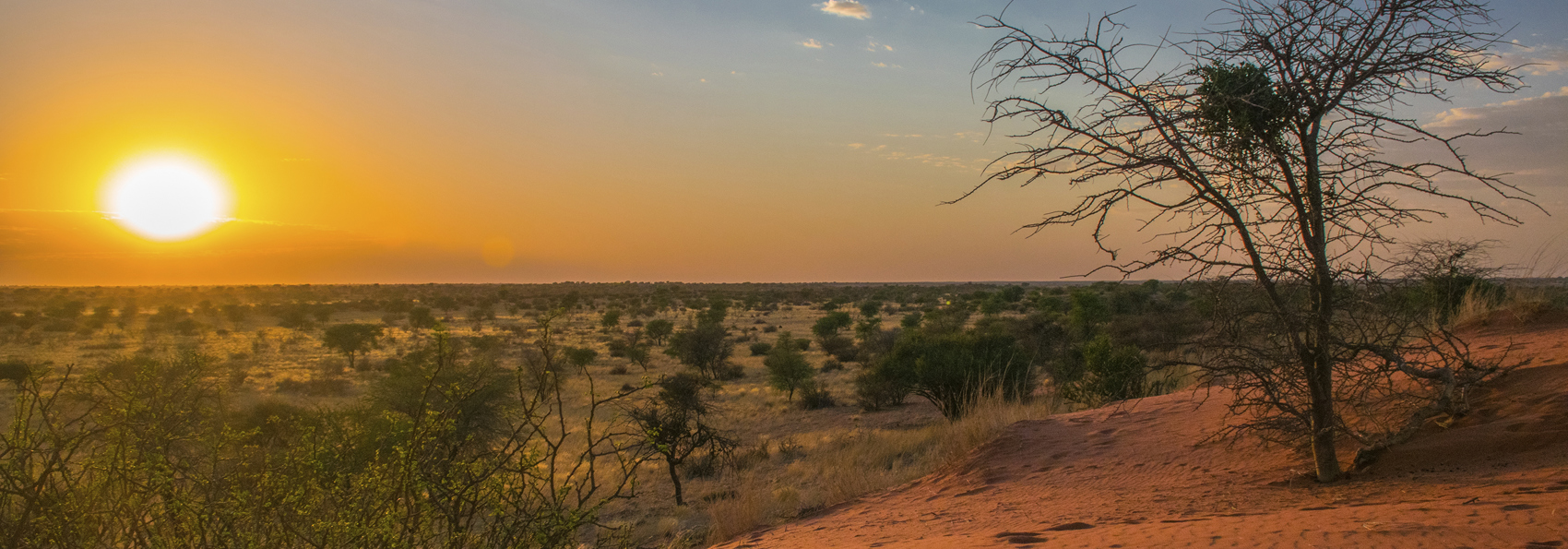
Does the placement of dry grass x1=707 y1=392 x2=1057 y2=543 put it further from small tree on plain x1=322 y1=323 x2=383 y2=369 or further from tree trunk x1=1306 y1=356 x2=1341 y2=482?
small tree on plain x1=322 y1=323 x2=383 y2=369

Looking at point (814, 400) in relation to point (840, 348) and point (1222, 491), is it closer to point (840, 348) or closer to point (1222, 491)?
point (840, 348)

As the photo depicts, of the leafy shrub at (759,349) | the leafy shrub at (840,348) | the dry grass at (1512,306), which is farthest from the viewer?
the leafy shrub at (759,349)

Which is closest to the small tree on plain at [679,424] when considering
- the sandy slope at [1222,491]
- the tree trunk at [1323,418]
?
the sandy slope at [1222,491]

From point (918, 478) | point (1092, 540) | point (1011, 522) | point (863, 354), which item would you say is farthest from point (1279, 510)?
point (863, 354)

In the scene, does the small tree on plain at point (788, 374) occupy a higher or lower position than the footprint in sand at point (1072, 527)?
lower

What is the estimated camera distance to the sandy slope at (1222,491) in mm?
4832

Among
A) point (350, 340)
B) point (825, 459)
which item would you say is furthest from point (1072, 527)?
point (350, 340)

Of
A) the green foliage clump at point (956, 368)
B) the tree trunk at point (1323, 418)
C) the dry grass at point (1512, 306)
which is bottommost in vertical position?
the green foliage clump at point (956, 368)

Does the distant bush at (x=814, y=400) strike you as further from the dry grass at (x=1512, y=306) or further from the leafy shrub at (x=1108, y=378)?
the dry grass at (x=1512, y=306)

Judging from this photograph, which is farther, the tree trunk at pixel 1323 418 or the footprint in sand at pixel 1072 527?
the tree trunk at pixel 1323 418

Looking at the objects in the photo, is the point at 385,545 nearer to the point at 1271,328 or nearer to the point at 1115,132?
the point at 1115,132

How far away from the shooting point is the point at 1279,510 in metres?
5.93

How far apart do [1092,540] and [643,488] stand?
1089 centimetres

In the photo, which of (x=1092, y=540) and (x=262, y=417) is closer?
(x=1092, y=540)
